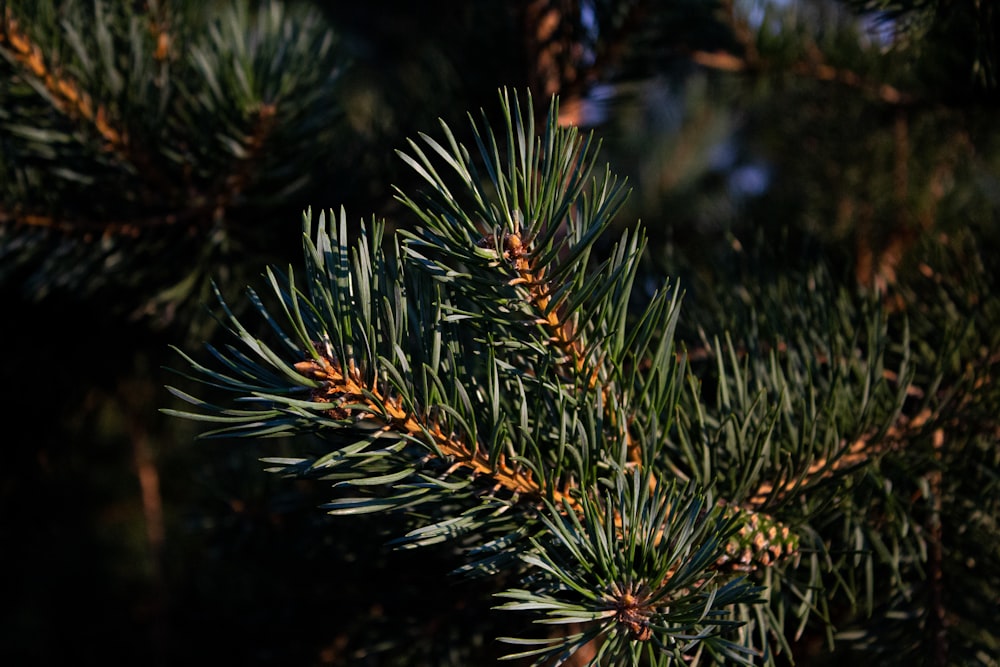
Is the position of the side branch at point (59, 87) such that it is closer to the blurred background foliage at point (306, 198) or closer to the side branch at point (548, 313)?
the blurred background foliage at point (306, 198)

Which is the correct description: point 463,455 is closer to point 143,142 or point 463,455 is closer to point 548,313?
point 548,313

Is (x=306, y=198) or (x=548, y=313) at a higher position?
(x=306, y=198)

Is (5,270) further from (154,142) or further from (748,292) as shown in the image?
(748,292)

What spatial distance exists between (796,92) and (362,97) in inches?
26.6

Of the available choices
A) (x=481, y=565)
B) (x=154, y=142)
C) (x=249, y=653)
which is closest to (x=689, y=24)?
(x=154, y=142)

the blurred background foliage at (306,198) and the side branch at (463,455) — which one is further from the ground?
the blurred background foliage at (306,198)

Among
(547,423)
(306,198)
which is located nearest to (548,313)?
(547,423)

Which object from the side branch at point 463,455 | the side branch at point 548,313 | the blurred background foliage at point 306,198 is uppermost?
the blurred background foliage at point 306,198

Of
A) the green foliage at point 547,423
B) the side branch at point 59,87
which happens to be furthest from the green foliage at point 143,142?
the green foliage at point 547,423

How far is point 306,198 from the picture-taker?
0.65 meters

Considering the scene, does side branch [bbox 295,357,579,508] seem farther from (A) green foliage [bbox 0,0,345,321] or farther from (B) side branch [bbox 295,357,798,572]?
(A) green foliage [bbox 0,0,345,321]

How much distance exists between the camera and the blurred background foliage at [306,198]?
569 mm

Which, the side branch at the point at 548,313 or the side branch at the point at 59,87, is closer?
the side branch at the point at 548,313

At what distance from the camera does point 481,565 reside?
366mm
